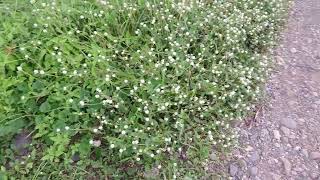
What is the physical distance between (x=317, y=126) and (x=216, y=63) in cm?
107

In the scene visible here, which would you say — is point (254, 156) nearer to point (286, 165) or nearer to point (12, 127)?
point (286, 165)

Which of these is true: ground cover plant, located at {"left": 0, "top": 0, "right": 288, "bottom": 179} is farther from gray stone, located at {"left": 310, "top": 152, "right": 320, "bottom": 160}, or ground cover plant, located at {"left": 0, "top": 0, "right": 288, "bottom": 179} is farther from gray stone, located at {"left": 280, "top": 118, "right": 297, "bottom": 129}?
gray stone, located at {"left": 310, "top": 152, "right": 320, "bottom": 160}

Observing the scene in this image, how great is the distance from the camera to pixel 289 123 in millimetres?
3680

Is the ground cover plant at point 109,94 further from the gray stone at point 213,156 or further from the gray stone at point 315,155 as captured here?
the gray stone at point 315,155

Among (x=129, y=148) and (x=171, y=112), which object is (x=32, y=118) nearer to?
(x=129, y=148)

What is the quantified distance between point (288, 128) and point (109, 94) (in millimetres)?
1638

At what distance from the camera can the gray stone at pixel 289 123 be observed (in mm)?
3656

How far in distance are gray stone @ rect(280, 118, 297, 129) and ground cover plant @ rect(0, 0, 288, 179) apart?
1.05ft

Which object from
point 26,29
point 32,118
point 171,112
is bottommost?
point 32,118

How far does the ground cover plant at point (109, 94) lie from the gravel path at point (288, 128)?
0.21 metres

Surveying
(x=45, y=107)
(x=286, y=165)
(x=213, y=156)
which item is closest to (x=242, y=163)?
(x=213, y=156)

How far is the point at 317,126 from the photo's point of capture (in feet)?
12.1

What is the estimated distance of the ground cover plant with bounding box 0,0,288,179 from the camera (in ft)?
9.98

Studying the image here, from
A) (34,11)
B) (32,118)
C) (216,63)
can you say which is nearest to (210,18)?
(216,63)
